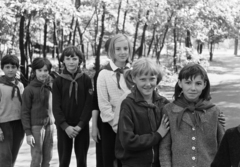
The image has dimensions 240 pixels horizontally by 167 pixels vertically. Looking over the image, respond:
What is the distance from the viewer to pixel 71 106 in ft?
14.3

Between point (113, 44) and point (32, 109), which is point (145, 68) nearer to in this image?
point (113, 44)

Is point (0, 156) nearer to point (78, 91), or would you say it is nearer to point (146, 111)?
point (78, 91)

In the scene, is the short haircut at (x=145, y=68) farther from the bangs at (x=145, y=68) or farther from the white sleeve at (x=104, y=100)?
the white sleeve at (x=104, y=100)

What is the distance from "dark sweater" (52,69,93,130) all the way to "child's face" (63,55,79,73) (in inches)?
6.0

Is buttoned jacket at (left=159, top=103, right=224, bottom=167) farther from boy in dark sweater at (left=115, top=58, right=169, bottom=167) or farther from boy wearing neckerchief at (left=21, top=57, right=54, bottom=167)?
boy wearing neckerchief at (left=21, top=57, right=54, bottom=167)

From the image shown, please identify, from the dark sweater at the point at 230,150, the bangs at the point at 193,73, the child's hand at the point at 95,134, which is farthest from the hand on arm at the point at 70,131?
the dark sweater at the point at 230,150

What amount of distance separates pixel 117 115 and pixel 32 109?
124 centimetres

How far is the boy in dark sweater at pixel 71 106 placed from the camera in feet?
14.1

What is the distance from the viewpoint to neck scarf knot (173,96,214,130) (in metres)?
2.88

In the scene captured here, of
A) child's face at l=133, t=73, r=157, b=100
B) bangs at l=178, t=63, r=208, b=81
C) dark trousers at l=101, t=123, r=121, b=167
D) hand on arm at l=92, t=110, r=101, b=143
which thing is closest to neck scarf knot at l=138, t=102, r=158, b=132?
child's face at l=133, t=73, r=157, b=100

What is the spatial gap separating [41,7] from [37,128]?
862cm

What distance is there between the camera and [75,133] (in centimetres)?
429

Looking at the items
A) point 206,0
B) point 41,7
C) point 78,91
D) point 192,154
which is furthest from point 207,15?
point 192,154

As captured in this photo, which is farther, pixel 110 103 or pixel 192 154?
pixel 110 103
